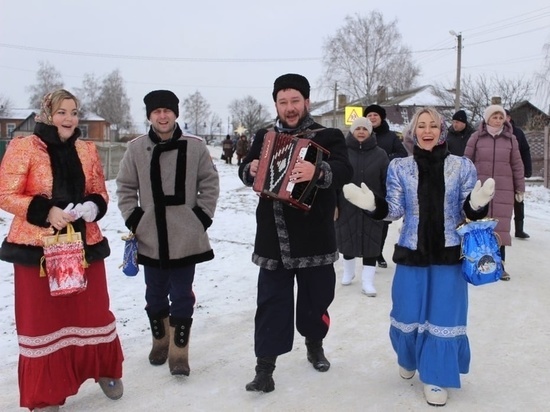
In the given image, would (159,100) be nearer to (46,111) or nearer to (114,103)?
(46,111)

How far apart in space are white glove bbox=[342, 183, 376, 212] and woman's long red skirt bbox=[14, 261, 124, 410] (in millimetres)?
1624

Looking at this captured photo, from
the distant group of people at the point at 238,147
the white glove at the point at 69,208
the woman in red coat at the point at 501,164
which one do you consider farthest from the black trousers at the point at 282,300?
the distant group of people at the point at 238,147

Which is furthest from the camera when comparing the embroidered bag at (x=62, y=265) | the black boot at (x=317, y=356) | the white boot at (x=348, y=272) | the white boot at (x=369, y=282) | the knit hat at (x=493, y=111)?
the white boot at (x=348, y=272)

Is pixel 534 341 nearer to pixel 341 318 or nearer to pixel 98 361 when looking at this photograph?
pixel 341 318

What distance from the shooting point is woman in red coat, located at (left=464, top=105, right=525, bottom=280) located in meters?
6.38

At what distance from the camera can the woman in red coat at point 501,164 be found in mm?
6375

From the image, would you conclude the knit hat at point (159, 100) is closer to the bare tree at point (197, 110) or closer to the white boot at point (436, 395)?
the white boot at point (436, 395)

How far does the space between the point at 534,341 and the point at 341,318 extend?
161 centimetres

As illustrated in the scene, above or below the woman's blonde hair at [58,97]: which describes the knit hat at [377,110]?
above

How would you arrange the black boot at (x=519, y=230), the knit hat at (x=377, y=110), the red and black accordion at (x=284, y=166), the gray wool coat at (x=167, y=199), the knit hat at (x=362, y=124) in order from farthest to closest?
the black boot at (x=519, y=230) → the knit hat at (x=377, y=110) → the knit hat at (x=362, y=124) → the gray wool coat at (x=167, y=199) → the red and black accordion at (x=284, y=166)

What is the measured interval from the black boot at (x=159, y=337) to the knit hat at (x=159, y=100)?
57.7 inches

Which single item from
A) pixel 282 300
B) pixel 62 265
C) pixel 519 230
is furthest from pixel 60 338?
pixel 519 230

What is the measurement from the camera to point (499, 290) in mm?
5961

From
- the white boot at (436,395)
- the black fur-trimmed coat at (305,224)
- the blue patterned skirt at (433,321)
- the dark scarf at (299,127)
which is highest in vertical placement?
the dark scarf at (299,127)
